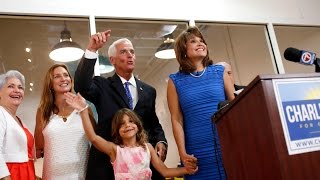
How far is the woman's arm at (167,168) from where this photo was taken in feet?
5.92

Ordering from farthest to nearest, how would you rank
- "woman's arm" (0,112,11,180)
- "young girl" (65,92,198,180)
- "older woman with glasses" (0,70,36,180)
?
1. "young girl" (65,92,198,180)
2. "older woman with glasses" (0,70,36,180)
3. "woman's arm" (0,112,11,180)

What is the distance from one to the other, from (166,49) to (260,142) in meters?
2.80

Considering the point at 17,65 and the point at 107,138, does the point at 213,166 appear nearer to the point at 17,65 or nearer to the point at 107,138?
the point at 107,138

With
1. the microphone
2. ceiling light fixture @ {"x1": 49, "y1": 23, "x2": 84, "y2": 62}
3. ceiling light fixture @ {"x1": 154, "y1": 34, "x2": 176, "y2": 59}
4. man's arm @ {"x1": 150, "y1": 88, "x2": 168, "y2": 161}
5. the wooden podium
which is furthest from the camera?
ceiling light fixture @ {"x1": 154, "y1": 34, "x2": 176, "y2": 59}

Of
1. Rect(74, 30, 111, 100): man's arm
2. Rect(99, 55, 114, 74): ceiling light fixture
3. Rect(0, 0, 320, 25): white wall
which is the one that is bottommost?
Rect(74, 30, 111, 100): man's arm

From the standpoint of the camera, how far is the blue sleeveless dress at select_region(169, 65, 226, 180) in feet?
5.83

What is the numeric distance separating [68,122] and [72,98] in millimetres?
148

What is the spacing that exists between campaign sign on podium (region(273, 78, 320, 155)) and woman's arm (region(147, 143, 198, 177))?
0.89 meters

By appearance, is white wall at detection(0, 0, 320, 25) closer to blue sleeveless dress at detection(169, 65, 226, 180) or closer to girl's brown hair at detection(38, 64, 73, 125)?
girl's brown hair at detection(38, 64, 73, 125)

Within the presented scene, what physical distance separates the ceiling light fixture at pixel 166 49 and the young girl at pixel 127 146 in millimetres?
1722

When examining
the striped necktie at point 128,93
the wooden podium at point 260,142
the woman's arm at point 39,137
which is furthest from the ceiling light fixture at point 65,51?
the wooden podium at point 260,142

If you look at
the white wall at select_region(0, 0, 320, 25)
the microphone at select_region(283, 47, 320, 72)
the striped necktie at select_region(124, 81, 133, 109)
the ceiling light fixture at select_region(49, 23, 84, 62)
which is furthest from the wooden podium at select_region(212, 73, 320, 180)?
the white wall at select_region(0, 0, 320, 25)

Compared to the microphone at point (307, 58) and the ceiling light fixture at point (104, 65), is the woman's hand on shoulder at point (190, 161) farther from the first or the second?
the ceiling light fixture at point (104, 65)

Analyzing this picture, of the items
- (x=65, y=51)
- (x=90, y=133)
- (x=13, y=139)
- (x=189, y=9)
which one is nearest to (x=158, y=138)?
(x=90, y=133)
